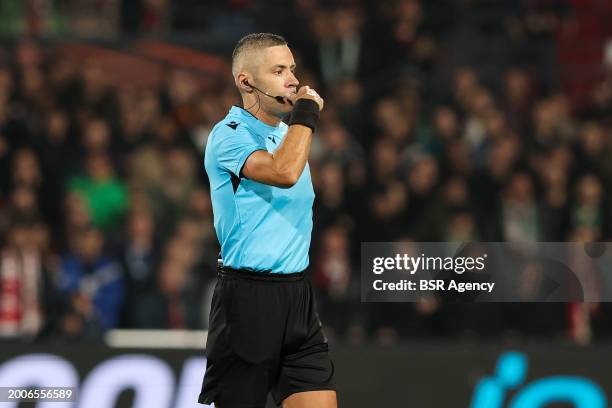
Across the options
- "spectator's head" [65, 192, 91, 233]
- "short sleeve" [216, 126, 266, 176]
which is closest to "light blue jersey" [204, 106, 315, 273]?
"short sleeve" [216, 126, 266, 176]

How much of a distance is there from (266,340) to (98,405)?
2.20 metres

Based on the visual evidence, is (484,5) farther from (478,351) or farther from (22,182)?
(478,351)

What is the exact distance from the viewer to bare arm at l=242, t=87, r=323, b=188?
4.19 meters

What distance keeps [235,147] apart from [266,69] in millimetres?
335

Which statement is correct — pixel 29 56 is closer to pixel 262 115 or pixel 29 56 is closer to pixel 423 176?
pixel 423 176

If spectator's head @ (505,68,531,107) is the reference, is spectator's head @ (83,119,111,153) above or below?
below

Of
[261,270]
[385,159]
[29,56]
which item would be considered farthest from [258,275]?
[29,56]

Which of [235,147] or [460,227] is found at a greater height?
[460,227]

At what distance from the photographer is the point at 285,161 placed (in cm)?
420

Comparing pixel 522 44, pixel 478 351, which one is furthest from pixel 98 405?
pixel 522 44

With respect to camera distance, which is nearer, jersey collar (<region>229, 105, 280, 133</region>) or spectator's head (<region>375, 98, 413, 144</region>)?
jersey collar (<region>229, 105, 280, 133</region>)

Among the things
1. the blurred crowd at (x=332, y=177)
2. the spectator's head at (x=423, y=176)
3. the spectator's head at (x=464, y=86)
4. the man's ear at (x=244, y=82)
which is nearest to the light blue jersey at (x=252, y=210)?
the man's ear at (x=244, y=82)

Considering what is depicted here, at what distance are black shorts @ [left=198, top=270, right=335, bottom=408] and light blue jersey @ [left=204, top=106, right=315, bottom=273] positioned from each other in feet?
0.24

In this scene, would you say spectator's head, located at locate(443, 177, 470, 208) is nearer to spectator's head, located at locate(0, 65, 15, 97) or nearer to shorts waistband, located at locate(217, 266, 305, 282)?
spectator's head, located at locate(0, 65, 15, 97)
